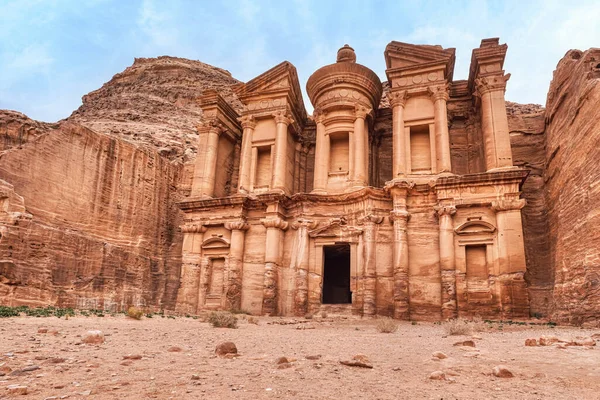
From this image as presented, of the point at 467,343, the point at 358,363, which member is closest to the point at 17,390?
the point at 358,363

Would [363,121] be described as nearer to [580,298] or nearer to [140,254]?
[580,298]

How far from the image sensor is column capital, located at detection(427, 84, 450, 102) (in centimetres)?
1975

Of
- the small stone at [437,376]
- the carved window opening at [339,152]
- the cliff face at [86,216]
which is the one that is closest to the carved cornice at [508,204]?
the carved window opening at [339,152]

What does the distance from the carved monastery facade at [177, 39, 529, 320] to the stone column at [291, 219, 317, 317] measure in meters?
0.05

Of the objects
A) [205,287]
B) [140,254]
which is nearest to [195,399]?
[205,287]

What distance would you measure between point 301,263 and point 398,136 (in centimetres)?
781

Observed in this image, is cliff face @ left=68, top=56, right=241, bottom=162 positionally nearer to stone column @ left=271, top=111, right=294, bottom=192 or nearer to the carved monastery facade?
the carved monastery facade

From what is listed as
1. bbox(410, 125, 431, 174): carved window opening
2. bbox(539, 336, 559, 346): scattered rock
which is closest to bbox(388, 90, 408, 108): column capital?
bbox(410, 125, 431, 174): carved window opening

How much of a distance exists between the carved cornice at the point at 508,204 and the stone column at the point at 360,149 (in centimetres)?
589

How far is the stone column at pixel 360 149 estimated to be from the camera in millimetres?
19714

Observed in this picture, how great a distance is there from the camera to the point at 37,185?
703 inches

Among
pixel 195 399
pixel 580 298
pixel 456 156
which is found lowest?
pixel 195 399

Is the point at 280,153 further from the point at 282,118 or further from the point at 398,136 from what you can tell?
the point at 398,136

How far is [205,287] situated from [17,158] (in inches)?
394
